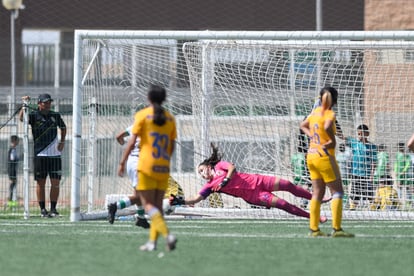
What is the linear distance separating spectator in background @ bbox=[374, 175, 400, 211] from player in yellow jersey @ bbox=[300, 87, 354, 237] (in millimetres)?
5302

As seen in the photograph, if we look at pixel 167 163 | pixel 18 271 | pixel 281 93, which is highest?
pixel 281 93

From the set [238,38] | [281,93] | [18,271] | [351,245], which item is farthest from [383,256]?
[281,93]

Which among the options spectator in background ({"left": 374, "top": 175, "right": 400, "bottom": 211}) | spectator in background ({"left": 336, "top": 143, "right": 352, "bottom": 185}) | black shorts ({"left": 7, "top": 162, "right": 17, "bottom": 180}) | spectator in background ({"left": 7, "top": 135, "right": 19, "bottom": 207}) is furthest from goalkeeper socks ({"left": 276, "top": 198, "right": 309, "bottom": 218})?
black shorts ({"left": 7, "top": 162, "right": 17, "bottom": 180})

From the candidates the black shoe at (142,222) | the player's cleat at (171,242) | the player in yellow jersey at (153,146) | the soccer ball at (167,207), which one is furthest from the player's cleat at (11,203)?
the player's cleat at (171,242)

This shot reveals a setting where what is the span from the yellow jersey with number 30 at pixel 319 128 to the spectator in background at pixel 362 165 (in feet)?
17.8

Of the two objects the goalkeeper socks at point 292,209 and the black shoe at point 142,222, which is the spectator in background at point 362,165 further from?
→ the black shoe at point 142,222

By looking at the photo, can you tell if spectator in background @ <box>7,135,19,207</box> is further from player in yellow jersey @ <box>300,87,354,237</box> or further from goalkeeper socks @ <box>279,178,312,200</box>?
player in yellow jersey @ <box>300,87,354,237</box>

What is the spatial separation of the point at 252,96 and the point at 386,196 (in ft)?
9.68

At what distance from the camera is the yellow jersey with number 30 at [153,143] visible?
11742 millimetres

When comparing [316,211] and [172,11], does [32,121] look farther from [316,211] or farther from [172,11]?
[172,11]

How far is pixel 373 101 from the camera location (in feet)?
66.4

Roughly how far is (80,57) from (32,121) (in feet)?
8.40

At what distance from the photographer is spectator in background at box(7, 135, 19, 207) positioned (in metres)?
23.4

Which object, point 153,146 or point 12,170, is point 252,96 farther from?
point 153,146
